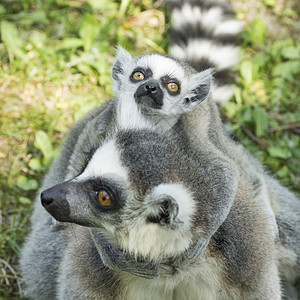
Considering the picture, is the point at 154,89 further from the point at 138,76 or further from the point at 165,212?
the point at 165,212

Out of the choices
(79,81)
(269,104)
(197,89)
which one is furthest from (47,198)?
(269,104)

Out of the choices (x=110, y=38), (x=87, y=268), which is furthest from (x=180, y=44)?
(x=87, y=268)

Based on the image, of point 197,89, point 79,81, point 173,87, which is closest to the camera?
point 197,89

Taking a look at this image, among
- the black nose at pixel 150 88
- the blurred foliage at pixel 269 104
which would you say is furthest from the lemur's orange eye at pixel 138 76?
the blurred foliage at pixel 269 104

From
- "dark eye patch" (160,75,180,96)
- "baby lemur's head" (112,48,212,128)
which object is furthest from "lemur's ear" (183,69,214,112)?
"dark eye patch" (160,75,180,96)

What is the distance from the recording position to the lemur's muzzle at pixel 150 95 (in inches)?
96.7

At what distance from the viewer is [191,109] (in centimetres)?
255

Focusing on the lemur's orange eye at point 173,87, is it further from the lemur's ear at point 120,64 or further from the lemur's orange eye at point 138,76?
the lemur's ear at point 120,64

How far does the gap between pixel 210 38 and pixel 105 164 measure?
2056mm

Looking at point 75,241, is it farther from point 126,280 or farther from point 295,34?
point 295,34

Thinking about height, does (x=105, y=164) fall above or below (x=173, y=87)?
above

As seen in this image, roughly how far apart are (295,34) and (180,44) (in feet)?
4.76

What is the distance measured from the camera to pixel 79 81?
4250 millimetres

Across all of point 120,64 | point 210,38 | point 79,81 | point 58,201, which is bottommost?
point 79,81
